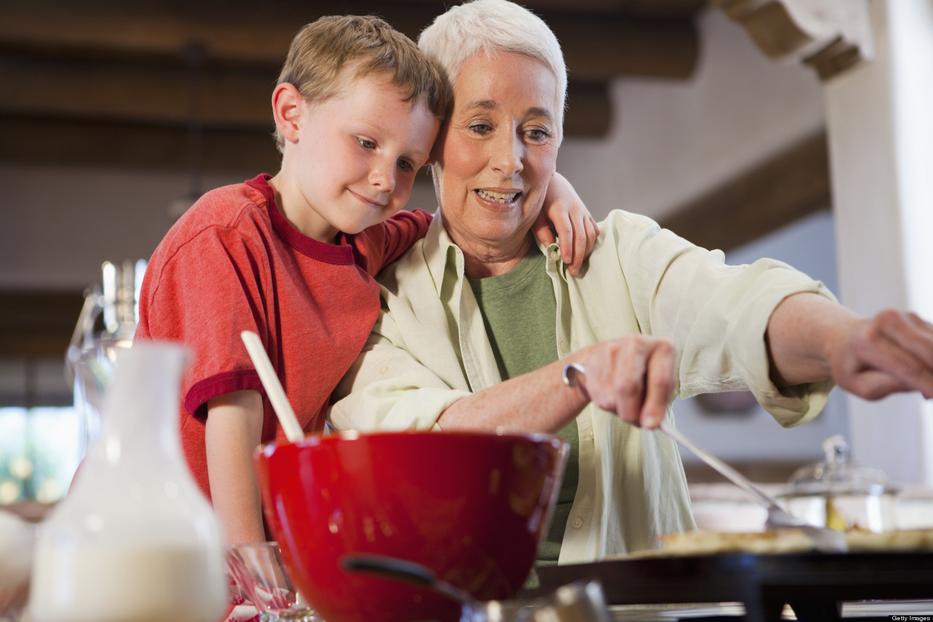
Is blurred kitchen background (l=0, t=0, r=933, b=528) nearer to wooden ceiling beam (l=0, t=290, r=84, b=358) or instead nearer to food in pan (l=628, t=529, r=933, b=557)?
wooden ceiling beam (l=0, t=290, r=84, b=358)

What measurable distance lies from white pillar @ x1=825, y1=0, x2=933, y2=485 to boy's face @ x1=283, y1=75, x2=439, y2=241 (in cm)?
321

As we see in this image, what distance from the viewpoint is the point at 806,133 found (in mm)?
5547

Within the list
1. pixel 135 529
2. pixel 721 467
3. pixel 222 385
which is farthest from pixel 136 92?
pixel 135 529

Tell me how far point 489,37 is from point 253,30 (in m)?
4.45

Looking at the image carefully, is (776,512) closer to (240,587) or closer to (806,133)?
(240,587)

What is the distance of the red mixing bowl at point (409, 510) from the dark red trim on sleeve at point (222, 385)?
0.41 m

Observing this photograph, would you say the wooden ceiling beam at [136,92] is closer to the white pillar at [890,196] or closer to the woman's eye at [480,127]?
the white pillar at [890,196]

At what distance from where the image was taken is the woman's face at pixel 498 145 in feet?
4.89

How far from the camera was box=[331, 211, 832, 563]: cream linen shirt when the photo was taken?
4.19 ft

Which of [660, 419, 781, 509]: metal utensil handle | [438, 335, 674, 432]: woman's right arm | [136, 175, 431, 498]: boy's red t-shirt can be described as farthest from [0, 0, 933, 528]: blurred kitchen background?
[660, 419, 781, 509]: metal utensil handle

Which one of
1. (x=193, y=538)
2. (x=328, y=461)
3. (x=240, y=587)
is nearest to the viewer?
(x=193, y=538)

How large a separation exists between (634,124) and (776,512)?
20.4 ft

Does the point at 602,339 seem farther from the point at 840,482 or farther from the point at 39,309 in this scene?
the point at 39,309

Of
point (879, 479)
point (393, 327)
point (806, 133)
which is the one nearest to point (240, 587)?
point (393, 327)
